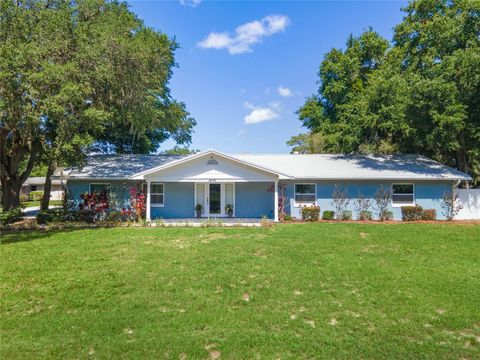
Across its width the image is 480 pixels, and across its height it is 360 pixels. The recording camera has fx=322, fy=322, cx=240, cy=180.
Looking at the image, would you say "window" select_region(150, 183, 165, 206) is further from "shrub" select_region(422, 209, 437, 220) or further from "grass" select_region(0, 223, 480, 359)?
"shrub" select_region(422, 209, 437, 220)

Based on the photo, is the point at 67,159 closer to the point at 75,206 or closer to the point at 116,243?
the point at 75,206

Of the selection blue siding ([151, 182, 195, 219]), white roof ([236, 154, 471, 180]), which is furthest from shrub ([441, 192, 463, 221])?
blue siding ([151, 182, 195, 219])

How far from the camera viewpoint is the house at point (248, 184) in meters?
18.2

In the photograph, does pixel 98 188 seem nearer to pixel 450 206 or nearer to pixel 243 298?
pixel 243 298

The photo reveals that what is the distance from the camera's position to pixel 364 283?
7.69 meters

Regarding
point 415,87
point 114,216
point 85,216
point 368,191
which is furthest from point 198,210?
point 415,87

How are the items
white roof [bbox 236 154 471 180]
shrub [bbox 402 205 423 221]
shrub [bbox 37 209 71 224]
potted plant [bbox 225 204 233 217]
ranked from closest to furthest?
shrub [bbox 37 209 71 224] < shrub [bbox 402 205 423 221] < white roof [bbox 236 154 471 180] < potted plant [bbox 225 204 233 217]

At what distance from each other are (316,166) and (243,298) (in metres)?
14.9

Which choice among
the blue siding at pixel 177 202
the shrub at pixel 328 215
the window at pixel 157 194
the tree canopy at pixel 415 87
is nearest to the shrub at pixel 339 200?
the shrub at pixel 328 215

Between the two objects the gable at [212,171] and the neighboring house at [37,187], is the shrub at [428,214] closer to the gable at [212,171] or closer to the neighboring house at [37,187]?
the gable at [212,171]

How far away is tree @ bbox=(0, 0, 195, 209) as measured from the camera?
1376 centimetres

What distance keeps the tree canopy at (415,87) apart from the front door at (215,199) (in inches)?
382

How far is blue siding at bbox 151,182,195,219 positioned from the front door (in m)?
1.04

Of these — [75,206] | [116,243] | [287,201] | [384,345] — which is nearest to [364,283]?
[384,345]
